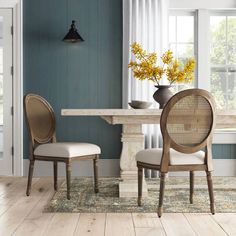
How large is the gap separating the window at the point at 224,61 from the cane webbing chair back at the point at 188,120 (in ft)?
7.73

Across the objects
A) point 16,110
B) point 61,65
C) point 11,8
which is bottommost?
point 16,110

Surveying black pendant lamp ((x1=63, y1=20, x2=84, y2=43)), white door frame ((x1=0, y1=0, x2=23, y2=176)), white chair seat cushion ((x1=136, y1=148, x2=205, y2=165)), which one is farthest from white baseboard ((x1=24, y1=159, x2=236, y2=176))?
white chair seat cushion ((x1=136, y1=148, x2=205, y2=165))

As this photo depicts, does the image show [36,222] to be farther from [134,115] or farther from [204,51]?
[204,51]

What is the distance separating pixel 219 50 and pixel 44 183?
272 cm

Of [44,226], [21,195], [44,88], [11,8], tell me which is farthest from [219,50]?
[44,226]

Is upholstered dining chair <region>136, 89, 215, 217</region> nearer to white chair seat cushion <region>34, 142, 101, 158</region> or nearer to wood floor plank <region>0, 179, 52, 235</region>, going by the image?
white chair seat cushion <region>34, 142, 101, 158</region>

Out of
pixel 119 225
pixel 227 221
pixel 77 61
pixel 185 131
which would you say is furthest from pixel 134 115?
pixel 77 61

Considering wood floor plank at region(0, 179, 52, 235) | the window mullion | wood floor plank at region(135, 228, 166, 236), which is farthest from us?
the window mullion

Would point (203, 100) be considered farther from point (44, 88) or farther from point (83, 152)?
point (44, 88)

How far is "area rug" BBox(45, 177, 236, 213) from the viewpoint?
3631mm

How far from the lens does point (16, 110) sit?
5.46m

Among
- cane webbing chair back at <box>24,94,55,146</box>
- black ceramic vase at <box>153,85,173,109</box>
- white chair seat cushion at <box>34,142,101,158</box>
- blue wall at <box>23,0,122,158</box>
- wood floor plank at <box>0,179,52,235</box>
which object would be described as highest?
blue wall at <box>23,0,122,158</box>

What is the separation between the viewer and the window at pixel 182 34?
5.65 metres

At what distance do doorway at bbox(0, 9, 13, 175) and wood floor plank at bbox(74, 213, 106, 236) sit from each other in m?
2.30
